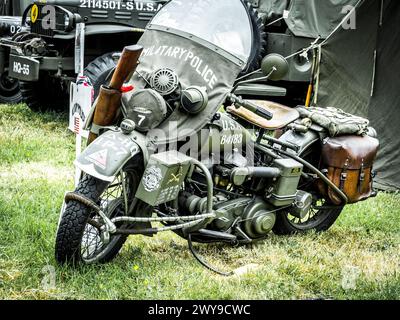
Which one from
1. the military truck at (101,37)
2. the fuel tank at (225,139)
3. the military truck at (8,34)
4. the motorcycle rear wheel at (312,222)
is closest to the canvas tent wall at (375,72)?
the military truck at (101,37)

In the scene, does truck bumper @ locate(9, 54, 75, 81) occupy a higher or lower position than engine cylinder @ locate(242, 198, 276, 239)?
lower

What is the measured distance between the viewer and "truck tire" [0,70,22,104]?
9.75 meters

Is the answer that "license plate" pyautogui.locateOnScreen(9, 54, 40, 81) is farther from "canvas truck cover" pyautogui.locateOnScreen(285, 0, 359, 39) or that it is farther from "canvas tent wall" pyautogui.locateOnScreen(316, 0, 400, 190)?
"canvas tent wall" pyautogui.locateOnScreen(316, 0, 400, 190)

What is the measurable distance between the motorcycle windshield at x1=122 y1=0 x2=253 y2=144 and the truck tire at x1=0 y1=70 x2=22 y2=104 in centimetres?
599

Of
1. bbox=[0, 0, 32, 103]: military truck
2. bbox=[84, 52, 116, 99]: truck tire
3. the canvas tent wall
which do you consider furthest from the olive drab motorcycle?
bbox=[0, 0, 32, 103]: military truck

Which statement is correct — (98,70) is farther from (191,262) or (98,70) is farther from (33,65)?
(191,262)

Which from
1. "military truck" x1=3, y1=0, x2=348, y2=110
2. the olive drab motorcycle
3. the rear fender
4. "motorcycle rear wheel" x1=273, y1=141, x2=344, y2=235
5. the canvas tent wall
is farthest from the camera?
"military truck" x1=3, y1=0, x2=348, y2=110

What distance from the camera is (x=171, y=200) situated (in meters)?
3.89

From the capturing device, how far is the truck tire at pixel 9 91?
975cm

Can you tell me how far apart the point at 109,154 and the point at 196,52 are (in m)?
0.92

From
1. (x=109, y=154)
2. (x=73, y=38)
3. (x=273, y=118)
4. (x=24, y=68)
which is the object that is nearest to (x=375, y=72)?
(x=273, y=118)

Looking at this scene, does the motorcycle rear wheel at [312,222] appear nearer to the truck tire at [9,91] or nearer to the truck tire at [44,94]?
the truck tire at [44,94]

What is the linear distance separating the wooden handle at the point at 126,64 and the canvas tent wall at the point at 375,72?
12.1ft
